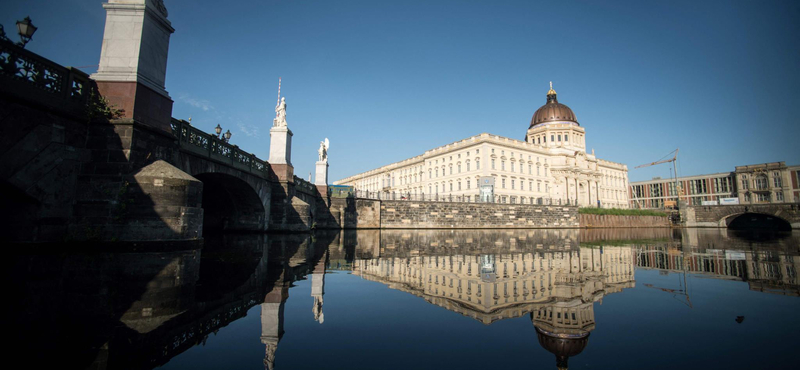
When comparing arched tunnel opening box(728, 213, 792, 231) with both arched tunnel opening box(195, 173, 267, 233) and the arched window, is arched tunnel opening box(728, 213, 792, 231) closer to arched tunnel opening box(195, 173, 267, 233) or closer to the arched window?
the arched window

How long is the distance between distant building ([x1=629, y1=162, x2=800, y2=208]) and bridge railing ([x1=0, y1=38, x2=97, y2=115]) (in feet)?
286

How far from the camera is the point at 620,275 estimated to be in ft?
22.7

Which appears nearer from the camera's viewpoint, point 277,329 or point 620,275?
point 277,329

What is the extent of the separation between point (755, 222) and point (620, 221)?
30.8 meters

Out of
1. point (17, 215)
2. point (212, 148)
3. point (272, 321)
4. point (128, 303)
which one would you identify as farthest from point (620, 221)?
point (17, 215)

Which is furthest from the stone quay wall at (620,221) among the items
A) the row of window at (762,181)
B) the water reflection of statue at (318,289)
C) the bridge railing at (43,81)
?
the bridge railing at (43,81)

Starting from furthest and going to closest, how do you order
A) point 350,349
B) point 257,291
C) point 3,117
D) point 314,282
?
point 3,117 < point 314,282 < point 257,291 < point 350,349

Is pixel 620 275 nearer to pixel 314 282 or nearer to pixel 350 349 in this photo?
pixel 314 282

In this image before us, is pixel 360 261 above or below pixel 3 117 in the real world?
below

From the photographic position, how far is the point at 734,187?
3164 inches

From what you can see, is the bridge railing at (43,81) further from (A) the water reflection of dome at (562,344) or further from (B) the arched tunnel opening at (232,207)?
(A) the water reflection of dome at (562,344)

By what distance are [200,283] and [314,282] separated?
5.29 feet

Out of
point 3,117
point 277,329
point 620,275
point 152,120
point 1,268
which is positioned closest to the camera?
point 277,329

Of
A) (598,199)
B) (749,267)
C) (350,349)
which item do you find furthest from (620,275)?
(598,199)
